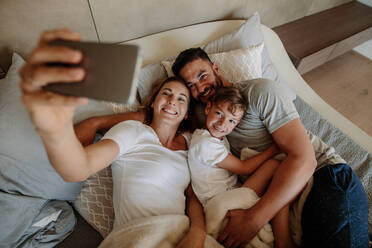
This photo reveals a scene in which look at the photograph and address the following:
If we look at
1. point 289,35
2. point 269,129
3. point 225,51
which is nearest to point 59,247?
point 269,129

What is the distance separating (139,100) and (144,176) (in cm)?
59

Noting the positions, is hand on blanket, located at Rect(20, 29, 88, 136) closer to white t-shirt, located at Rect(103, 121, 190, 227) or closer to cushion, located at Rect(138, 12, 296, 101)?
white t-shirt, located at Rect(103, 121, 190, 227)

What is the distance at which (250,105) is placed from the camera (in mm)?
973

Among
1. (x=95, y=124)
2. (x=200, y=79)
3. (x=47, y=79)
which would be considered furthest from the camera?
(x=200, y=79)

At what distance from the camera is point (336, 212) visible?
2.37 feet

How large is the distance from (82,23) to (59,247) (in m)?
1.16

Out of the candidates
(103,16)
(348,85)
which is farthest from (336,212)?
(348,85)

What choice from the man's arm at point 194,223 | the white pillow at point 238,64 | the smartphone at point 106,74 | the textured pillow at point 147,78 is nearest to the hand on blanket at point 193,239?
the man's arm at point 194,223

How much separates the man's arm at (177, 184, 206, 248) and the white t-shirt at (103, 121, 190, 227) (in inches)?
1.7

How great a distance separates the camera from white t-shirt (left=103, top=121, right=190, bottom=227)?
0.82m

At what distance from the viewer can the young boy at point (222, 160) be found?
0.93 m

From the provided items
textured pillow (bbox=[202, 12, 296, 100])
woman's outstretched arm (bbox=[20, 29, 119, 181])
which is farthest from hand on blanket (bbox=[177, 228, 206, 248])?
textured pillow (bbox=[202, 12, 296, 100])

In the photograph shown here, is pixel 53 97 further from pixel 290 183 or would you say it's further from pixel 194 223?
pixel 290 183

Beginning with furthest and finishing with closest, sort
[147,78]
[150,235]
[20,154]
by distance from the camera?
[147,78] → [20,154] → [150,235]
